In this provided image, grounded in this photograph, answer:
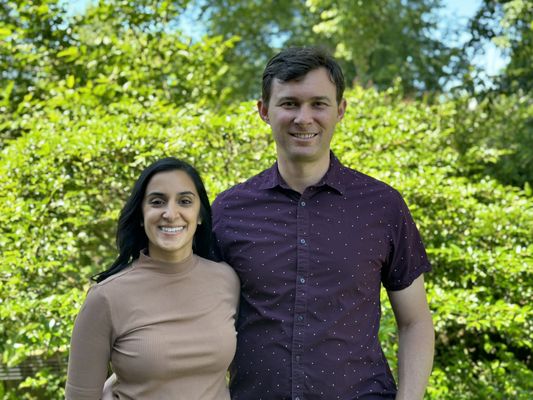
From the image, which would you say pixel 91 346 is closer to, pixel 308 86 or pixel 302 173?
pixel 302 173

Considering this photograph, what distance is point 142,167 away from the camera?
4.86 metres

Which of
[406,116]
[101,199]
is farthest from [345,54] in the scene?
Answer: [101,199]

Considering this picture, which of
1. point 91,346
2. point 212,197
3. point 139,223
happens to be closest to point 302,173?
point 139,223

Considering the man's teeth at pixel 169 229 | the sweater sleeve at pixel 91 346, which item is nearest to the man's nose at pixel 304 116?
the man's teeth at pixel 169 229

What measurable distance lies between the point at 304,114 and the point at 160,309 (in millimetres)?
760

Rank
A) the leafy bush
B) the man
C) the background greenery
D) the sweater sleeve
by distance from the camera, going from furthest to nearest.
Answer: the background greenery
the leafy bush
the man
the sweater sleeve

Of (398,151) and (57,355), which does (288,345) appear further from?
(398,151)

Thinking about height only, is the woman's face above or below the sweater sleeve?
above

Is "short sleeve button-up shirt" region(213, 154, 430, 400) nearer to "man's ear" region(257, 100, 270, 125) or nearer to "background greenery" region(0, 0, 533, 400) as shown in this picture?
"man's ear" region(257, 100, 270, 125)

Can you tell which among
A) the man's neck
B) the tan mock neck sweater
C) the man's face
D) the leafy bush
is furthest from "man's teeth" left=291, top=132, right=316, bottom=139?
the leafy bush

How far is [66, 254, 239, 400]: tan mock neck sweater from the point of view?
2.15 meters

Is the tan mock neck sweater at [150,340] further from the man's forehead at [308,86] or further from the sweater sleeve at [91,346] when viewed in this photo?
the man's forehead at [308,86]

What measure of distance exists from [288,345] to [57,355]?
2936 mm

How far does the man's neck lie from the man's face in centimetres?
3
